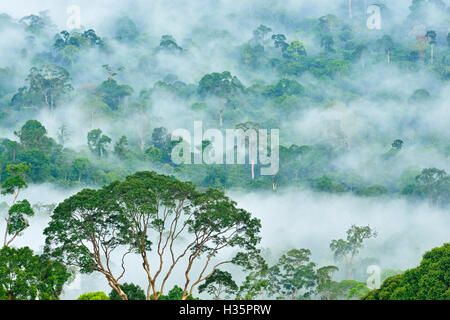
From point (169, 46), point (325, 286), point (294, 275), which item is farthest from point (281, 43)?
point (325, 286)

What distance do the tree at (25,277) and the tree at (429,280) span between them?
11.9 metres

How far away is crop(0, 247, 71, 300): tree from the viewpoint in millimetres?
20719

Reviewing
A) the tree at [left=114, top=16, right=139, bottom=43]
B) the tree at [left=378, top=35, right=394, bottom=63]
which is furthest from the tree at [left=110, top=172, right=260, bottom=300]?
the tree at [left=114, top=16, right=139, bottom=43]

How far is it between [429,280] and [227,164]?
58.6 metres

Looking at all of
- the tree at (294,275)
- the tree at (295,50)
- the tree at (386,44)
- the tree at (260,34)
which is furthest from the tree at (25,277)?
the tree at (260,34)

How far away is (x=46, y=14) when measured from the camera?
450 feet

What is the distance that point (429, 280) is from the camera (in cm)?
1817

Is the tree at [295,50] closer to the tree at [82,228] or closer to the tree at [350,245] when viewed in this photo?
the tree at [350,245]

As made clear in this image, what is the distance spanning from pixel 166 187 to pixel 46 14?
122m

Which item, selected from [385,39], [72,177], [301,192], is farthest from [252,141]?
[385,39]

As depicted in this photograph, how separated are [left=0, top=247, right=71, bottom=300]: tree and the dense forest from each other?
0.08m

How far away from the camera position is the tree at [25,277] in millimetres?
20719

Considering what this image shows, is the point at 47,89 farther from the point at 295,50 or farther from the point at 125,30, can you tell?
the point at 125,30
